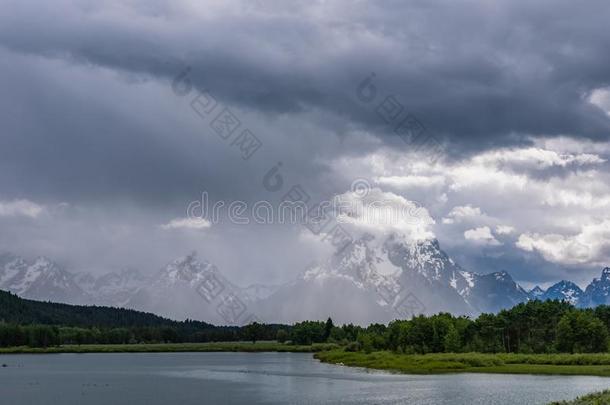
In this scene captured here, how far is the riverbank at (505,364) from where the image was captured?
13075 cm

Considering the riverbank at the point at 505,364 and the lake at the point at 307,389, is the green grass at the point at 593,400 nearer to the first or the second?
the lake at the point at 307,389

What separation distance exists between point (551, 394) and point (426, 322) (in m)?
108

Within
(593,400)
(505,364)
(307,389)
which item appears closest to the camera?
(593,400)

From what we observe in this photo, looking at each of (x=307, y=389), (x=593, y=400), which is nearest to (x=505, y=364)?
(x=307, y=389)

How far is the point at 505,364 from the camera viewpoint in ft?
491

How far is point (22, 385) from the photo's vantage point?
124 m

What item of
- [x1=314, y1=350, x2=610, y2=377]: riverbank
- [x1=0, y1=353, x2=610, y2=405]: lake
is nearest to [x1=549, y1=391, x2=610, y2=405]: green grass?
[x1=0, y1=353, x2=610, y2=405]: lake

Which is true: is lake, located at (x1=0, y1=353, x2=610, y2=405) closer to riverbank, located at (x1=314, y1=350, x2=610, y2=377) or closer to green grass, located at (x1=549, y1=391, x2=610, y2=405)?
riverbank, located at (x1=314, y1=350, x2=610, y2=377)

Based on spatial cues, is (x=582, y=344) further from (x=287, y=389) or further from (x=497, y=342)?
(x=287, y=389)

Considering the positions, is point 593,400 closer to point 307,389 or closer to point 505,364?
point 307,389

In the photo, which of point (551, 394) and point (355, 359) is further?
point (355, 359)

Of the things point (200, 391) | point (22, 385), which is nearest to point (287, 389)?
point (200, 391)

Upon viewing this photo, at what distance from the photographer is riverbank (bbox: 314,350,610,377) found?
131m

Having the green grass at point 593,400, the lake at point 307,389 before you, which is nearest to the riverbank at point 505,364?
the lake at point 307,389
